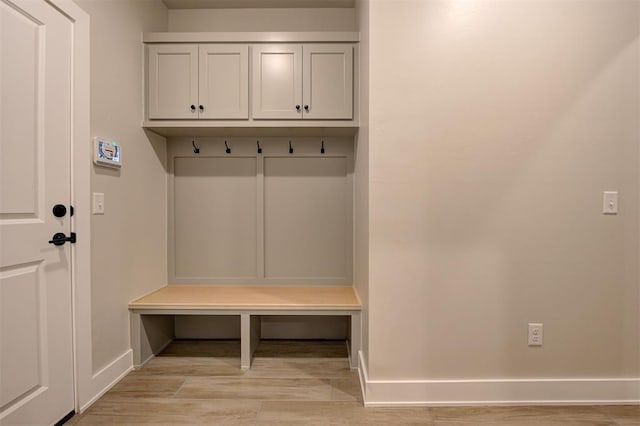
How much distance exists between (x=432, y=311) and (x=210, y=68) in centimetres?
224

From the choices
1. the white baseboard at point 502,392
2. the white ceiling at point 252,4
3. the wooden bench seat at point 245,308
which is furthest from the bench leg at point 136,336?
the white ceiling at point 252,4

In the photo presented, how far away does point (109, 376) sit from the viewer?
2.10m

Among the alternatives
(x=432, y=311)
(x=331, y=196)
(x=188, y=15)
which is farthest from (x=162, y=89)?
(x=432, y=311)

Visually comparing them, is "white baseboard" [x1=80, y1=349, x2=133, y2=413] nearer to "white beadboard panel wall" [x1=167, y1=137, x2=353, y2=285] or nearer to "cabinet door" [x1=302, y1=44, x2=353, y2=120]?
"white beadboard panel wall" [x1=167, y1=137, x2=353, y2=285]

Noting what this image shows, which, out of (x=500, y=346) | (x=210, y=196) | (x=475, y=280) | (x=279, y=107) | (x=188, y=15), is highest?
(x=188, y=15)

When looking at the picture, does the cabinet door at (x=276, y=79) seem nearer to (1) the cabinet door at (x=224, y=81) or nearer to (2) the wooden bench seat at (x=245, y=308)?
(1) the cabinet door at (x=224, y=81)

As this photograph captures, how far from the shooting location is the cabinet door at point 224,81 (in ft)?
8.21

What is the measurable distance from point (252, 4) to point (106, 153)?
1696 millimetres

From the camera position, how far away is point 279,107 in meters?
2.52

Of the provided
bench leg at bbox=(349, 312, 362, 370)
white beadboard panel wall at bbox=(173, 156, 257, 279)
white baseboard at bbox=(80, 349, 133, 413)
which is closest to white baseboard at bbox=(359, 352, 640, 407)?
bench leg at bbox=(349, 312, 362, 370)

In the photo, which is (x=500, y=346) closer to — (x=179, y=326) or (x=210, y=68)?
(x=179, y=326)

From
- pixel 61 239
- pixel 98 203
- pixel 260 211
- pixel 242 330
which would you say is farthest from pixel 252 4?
pixel 242 330

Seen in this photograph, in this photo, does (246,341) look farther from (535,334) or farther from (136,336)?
(535,334)

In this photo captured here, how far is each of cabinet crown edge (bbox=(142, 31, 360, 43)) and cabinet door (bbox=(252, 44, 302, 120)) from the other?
6 cm
